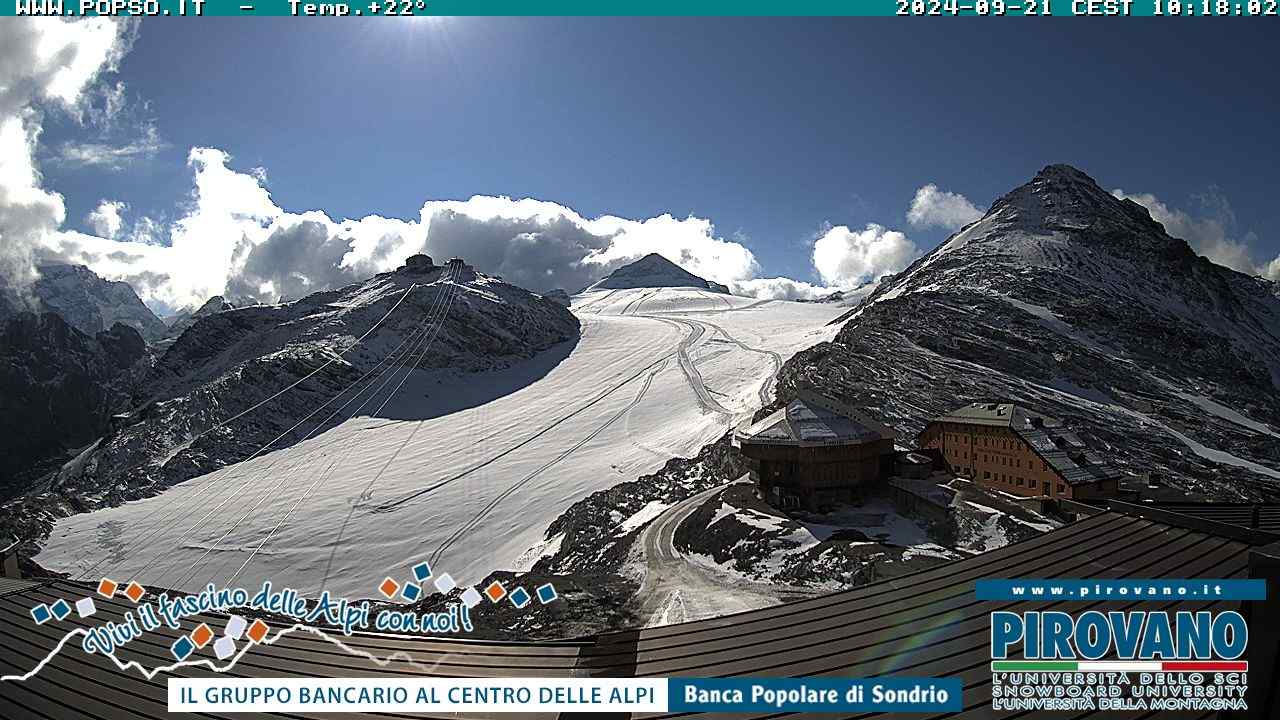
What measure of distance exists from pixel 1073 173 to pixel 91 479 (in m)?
197

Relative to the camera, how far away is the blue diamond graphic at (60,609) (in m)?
9.07

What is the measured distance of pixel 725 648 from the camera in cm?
770

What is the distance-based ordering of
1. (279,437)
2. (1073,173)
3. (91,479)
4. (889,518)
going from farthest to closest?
1. (1073,173)
2. (279,437)
3. (91,479)
4. (889,518)

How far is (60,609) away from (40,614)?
0.24 m

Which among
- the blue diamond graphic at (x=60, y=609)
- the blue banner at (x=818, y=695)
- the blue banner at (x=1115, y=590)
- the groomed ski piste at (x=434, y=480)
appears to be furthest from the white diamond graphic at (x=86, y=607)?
the groomed ski piste at (x=434, y=480)

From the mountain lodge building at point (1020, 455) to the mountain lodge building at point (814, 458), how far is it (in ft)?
27.2

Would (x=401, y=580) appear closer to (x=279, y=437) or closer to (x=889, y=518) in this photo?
(x=889, y=518)

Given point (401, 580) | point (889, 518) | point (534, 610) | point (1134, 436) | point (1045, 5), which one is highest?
point (1045, 5)

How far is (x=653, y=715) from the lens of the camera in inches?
257

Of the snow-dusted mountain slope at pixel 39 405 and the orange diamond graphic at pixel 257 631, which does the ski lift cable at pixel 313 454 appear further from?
the snow-dusted mountain slope at pixel 39 405

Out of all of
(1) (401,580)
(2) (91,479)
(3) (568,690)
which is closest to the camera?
(3) (568,690)

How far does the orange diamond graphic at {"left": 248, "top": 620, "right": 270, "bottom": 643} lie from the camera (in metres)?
7.90

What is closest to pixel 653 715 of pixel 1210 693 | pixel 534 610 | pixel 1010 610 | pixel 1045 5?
pixel 1010 610

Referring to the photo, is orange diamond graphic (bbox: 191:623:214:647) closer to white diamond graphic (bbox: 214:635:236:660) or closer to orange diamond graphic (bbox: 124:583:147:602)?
white diamond graphic (bbox: 214:635:236:660)
